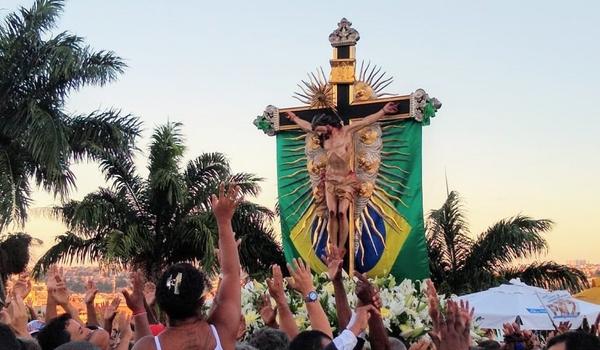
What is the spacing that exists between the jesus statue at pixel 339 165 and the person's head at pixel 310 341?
8.51 metres

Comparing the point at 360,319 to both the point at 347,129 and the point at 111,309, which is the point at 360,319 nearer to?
the point at 111,309

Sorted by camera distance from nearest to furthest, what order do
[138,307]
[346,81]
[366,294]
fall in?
[366,294] < [138,307] < [346,81]

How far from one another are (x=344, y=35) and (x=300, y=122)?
4.97 feet

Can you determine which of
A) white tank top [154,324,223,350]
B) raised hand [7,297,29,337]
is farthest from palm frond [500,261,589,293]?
white tank top [154,324,223,350]

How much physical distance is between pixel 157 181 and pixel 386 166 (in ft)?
21.3

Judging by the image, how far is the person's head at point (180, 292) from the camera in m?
3.16

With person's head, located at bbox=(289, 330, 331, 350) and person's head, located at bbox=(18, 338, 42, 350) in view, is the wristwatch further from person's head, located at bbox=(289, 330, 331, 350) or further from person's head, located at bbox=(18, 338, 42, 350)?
person's head, located at bbox=(18, 338, 42, 350)

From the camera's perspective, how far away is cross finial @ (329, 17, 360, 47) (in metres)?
12.3

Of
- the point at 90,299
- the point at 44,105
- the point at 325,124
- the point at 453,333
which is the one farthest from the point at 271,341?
the point at 44,105

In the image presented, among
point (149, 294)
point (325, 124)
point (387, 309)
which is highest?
point (325, 124)

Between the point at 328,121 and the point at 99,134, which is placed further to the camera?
the point at 99,134

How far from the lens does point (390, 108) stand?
466 inches

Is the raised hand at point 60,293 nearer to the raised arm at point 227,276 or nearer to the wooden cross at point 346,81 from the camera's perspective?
the raised arm at point 227,276

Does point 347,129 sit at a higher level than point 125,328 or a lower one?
higher
